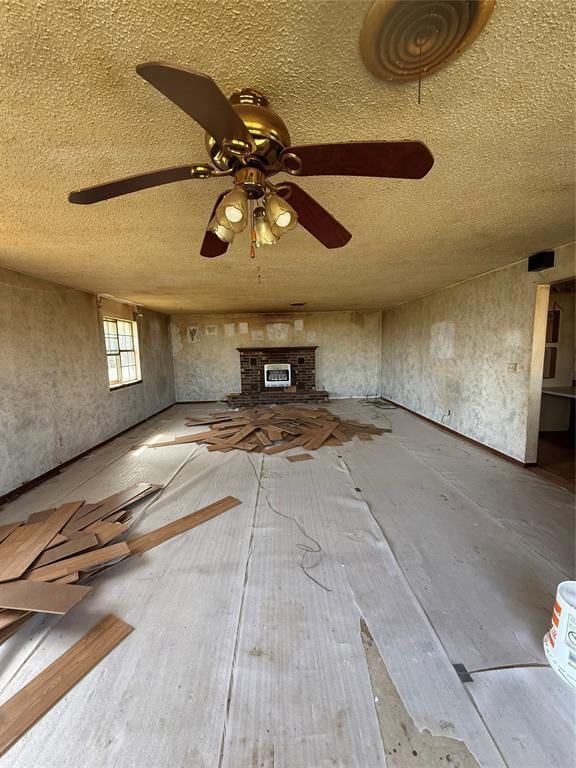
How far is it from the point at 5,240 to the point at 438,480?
4.41m

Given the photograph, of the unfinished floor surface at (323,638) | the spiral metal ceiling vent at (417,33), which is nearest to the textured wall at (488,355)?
the unfinished floor surface at (323,638)

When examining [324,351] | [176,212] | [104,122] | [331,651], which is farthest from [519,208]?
[324,351]

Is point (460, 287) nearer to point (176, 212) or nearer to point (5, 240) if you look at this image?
point (176, 212)

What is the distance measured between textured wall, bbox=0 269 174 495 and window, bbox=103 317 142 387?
0.37 metres

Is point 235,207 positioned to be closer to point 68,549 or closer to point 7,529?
point 68,549

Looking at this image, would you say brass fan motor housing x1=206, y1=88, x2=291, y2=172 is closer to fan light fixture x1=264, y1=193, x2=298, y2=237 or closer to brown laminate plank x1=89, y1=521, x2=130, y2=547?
fan light fixture x1=264, y1=193, x2=298, y2=237

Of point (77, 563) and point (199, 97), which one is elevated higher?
point (199, 97)

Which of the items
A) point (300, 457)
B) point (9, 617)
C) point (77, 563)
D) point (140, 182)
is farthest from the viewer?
point (300, 457)

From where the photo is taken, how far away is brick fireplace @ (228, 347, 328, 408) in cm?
728

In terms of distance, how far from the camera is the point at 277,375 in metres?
7.38

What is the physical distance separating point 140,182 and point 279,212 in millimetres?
514

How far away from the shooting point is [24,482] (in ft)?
10.2

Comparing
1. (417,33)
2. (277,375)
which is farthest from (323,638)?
(277,375)

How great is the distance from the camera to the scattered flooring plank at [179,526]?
2.12 metres
